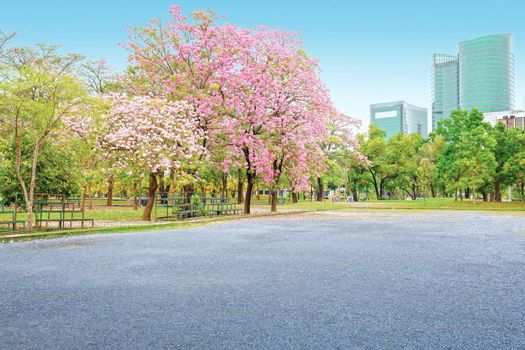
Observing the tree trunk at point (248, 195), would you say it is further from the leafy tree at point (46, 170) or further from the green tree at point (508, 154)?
the green tree at point (508, 154)

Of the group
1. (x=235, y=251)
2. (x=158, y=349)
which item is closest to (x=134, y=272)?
(x=235, y=251)

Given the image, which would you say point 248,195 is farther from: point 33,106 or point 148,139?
point 33,106

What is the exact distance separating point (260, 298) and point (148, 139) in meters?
17.6

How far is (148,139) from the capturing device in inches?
888

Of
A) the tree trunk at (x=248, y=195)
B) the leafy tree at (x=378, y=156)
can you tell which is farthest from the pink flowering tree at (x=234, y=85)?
the leafy tree at (x=378, y=156)

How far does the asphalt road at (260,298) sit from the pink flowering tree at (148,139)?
11.2 metres

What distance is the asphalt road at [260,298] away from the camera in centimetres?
461

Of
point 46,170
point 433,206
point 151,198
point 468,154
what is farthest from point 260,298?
point 468,154

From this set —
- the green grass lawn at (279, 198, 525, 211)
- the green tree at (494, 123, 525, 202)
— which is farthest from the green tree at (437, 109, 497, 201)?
the green grass lawn at (279, 198, 525, 211)

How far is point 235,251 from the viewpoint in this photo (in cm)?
1117

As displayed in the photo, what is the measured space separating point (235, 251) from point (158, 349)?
6917 mm

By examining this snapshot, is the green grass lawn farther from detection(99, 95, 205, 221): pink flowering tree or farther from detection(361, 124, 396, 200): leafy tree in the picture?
detection(99, 95, 205, 221): pink flowering tree

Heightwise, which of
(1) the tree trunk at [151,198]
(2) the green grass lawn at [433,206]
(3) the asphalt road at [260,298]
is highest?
(1) the tree trunk at [151,198]

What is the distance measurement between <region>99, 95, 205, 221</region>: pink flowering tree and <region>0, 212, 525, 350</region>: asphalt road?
1121cm
